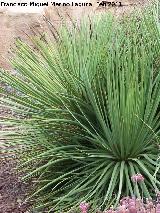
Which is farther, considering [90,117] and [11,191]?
[11,191]

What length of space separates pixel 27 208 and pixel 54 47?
124 centimetres

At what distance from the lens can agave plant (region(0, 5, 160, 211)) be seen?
2.99 m

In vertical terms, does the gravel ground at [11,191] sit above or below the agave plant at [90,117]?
below

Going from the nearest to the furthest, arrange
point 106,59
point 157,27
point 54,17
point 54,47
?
point 106,59 < point 157,27 < point 54,47 < point 54,17

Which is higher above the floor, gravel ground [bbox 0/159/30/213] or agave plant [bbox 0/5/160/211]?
agave plant [bbox 0/5/160/211]

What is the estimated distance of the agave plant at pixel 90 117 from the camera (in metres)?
2.99

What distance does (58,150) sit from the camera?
3.25 metres

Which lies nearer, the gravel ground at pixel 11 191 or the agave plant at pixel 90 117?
the agave plant at pixel 90 117

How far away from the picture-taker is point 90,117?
10.7 feet

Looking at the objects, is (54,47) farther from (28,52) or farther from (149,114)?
(149,114)

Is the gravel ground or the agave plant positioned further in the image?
the gravel ground

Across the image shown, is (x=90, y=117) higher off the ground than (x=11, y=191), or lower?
higher

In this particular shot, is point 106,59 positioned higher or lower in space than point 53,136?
higher

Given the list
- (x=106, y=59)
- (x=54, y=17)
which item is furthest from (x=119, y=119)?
(x=54, y=17)
